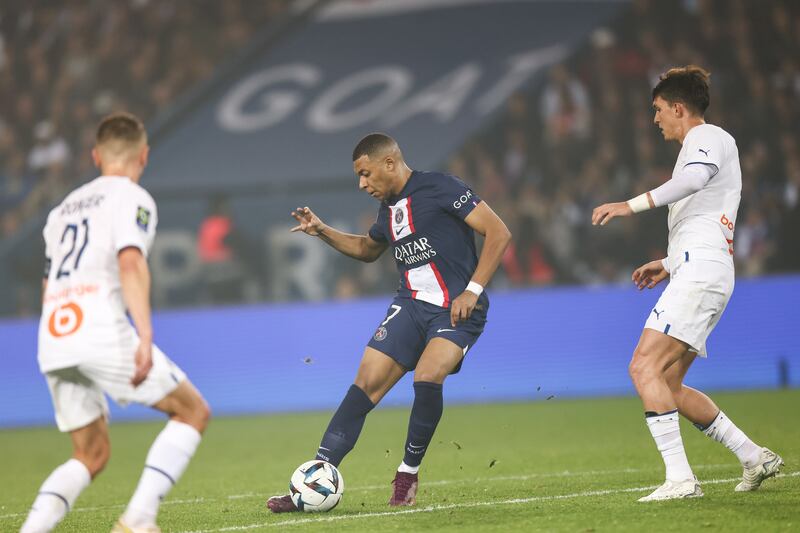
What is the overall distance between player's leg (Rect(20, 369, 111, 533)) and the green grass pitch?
3.27 feet

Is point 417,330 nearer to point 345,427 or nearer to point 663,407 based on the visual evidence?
point 345,427

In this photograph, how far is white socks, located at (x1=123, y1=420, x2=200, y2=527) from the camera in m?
4.84

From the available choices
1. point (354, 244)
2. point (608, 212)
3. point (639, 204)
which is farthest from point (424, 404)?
point (639, 204)

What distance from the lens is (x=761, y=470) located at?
20.8 feet

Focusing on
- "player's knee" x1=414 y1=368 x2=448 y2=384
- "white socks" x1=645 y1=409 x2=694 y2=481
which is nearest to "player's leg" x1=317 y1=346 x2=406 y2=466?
"player's knee" x1=414 y1=368 x2=448 y2=384

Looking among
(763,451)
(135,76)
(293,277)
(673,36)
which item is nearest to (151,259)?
(293,277)

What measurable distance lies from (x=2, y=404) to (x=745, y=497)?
11.8 m

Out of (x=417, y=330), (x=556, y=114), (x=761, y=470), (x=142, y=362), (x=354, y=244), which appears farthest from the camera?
(x=556, y=114)

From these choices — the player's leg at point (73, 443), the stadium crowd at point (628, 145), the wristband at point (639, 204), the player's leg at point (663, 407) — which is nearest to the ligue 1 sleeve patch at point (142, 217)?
the player's leg at point (73, 443)

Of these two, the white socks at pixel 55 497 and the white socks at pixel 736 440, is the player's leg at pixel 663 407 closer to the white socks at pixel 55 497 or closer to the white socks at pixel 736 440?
the white socks at pixel 736 440

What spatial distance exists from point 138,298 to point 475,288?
7.60 ft

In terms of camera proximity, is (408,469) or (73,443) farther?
(408,469)

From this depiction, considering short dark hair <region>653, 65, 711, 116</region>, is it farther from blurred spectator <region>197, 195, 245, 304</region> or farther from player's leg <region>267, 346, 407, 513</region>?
blurred spectator <region>197, 195, 245, 304</region>

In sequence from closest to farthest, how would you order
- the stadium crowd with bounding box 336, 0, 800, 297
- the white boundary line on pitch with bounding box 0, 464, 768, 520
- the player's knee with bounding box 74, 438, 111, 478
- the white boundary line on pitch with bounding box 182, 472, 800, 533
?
the player's knee with bounding box 74, 438, 111, 478
the white boundary line on pitch with bounding box 182, 472, 800, 533
the white boundary line on pitch with bounding box 0, 464, 768, 520
the stadium crowd with bounding box 336, 0, 800, 297
